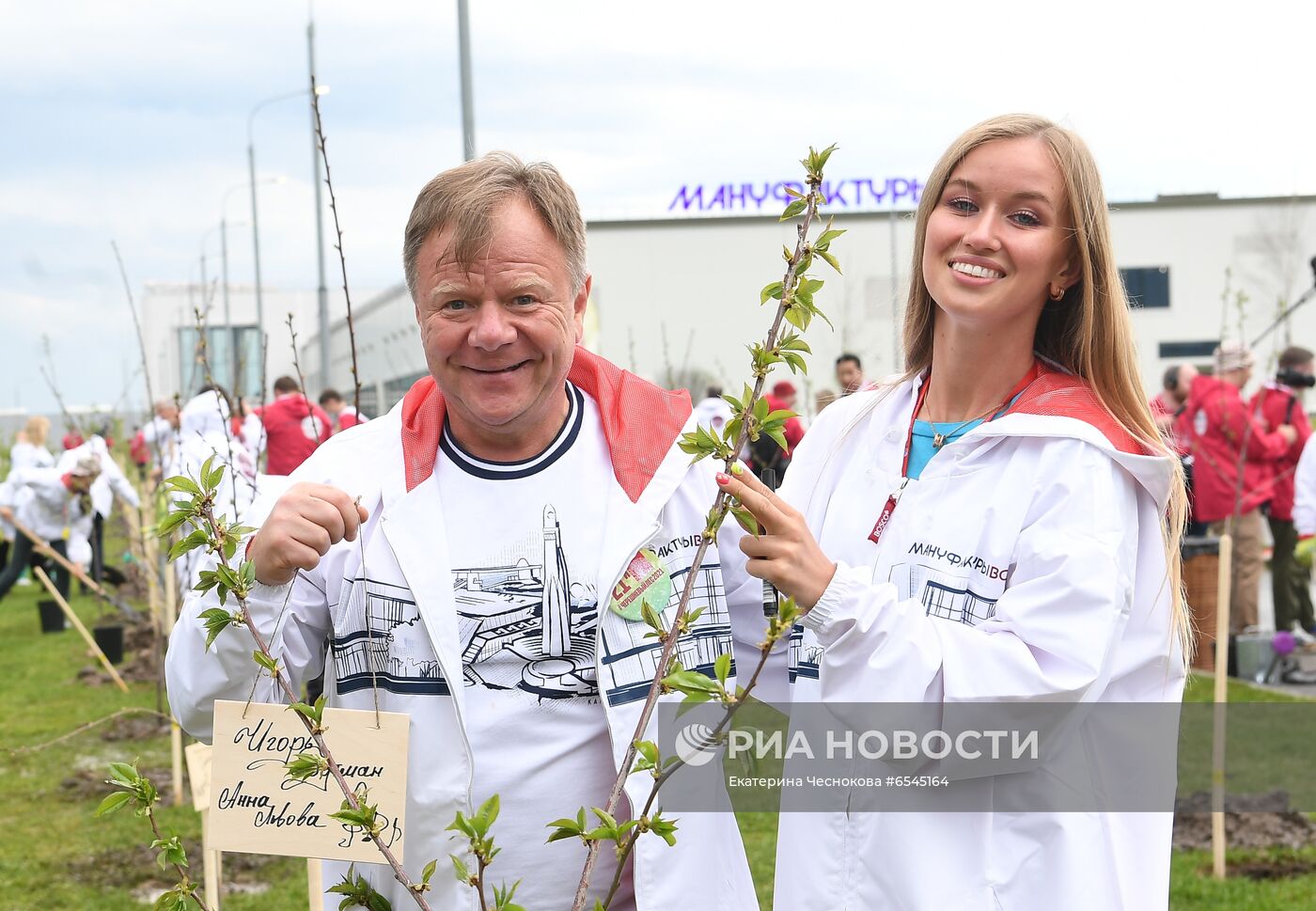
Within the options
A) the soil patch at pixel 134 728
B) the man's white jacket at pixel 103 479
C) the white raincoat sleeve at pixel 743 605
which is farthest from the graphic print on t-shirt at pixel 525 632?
the man's white jacket at pixel 103 479

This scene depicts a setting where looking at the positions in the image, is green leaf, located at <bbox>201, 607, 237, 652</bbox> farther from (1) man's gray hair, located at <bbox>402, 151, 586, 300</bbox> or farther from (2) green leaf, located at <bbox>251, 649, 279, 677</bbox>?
(1) man's gray hair, located at <bbox>402, 151, 586, 300</bbox>

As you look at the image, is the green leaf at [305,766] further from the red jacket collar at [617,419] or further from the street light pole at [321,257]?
the street light pole at [321,257]

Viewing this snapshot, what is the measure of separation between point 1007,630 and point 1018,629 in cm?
2

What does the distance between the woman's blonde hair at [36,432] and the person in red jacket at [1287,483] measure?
11962 millimetres

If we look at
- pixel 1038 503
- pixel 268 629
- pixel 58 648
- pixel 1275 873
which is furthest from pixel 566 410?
pixel 58 648

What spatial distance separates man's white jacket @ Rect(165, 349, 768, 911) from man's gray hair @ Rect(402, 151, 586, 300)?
1.00 ft

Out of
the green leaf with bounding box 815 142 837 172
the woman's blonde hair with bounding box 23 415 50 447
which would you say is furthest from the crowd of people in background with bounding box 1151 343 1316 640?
the woman's blonde hair with bounding box 23 415 50 447

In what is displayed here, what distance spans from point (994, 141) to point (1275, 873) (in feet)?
14.0

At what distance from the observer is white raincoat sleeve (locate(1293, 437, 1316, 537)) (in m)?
7.85

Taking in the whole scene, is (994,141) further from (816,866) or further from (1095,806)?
(816,866)

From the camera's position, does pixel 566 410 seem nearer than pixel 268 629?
No

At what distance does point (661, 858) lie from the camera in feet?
→ 6.70

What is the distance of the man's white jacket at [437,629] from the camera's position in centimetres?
202

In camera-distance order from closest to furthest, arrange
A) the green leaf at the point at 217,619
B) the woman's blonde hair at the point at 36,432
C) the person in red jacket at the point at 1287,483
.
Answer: the green leaf at the point at 217,619 < the person in red jacket at the point at 1287,483 < the woman's blonde hair at the point at 36,432
